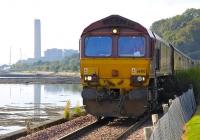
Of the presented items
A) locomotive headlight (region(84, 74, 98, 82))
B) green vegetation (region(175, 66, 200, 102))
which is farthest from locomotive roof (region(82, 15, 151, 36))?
green vegetation (region(175, 66, 200, 102))

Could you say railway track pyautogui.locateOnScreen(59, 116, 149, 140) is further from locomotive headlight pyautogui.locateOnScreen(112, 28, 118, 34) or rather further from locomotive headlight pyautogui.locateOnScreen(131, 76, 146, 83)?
locomotive headlight pyautogui.locateOnScreen(112, 28, 118, 34)

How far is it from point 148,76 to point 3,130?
271 inches

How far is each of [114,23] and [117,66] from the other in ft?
5.27

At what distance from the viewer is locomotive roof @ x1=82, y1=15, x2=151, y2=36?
20875mm

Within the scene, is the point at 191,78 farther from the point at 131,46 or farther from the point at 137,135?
the point at 137,135

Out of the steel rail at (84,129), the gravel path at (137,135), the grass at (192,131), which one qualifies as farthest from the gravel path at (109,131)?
the grass at (192,131)

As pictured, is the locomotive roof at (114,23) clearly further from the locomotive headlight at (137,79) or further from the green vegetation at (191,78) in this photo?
the green vegetation at (191,78)

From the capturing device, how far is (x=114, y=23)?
21.1m

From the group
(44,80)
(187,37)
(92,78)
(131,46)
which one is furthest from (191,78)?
(187,37)

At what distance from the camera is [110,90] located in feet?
68.4

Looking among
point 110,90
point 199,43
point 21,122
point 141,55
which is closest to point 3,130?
point 21,122

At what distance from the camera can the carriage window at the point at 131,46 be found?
20.8m

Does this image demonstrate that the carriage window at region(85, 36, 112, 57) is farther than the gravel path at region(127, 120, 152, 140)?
Yes

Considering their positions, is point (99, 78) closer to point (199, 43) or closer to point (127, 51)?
point (127, 51)
